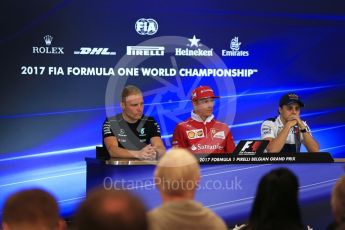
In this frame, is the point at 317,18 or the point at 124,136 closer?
the point at 124,136

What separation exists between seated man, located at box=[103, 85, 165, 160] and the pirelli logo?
30cm

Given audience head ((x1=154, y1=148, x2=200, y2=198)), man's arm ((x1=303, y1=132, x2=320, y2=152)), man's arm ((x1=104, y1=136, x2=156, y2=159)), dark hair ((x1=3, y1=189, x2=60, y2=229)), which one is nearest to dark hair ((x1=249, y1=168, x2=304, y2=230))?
audience head ((x1=154, y1=148, x2=200, y2=198))

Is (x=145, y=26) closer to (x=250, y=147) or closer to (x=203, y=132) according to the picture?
(x=203, y=132)

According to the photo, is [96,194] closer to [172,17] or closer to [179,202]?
[179,202]

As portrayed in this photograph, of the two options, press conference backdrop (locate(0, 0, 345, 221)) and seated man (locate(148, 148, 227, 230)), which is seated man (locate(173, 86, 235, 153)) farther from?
seated man (locate(148, 148, 227, 230))

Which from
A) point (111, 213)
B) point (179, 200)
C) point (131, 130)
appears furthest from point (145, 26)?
point (111, 213)

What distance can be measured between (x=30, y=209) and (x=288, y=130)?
4.07 metres

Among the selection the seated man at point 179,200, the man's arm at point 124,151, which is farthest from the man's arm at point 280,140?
the seated man at point 179,200

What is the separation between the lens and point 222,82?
7.47m

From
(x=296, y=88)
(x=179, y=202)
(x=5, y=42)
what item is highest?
(x=5, y=42)

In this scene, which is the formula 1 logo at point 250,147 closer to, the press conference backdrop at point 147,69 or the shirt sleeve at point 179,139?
the shirt sleeve at point 179,139

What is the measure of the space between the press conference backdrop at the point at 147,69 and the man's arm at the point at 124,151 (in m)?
1.76

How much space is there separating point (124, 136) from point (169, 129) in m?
1.84

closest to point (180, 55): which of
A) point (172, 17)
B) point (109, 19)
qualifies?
point (172, 17)
